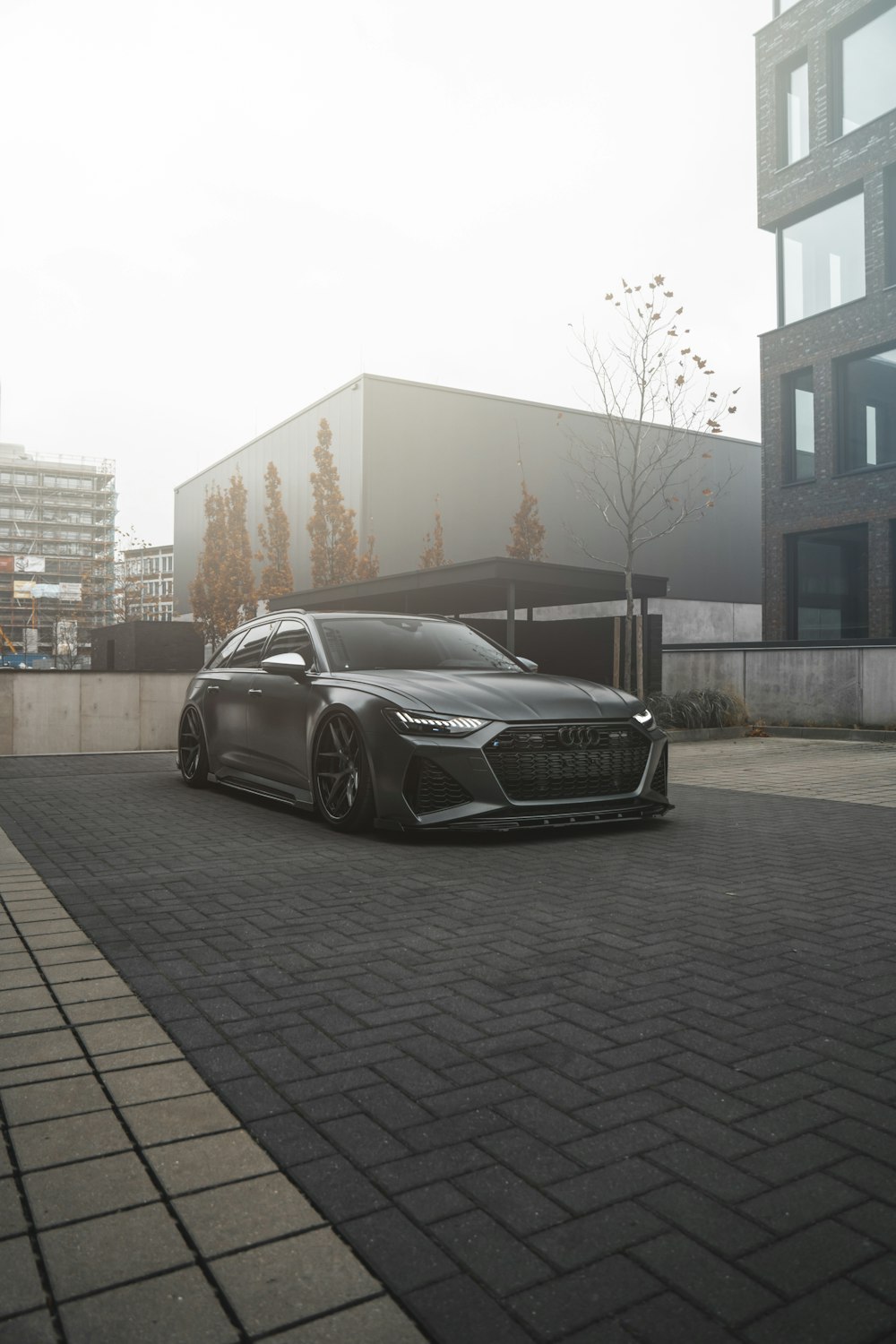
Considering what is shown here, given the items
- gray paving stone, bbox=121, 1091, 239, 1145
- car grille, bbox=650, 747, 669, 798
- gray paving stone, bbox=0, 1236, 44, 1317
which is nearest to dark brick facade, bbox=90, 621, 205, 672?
car grille, bbox=650, 747, 669, 798

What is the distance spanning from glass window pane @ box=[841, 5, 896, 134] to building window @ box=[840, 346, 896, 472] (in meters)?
4.99

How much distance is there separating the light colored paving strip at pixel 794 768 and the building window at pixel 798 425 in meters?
10.5

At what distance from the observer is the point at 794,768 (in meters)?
11.5

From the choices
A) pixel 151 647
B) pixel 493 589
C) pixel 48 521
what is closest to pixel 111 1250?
pixel 493 589

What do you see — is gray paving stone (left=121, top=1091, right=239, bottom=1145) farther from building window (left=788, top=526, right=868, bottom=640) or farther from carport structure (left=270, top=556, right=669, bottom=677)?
building window (left=788, top=526, right=868, bottom=640)

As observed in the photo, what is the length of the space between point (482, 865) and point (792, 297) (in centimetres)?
2222


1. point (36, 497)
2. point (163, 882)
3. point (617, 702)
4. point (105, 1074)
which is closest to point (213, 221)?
point (617, 702)

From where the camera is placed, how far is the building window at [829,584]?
74.0 feet

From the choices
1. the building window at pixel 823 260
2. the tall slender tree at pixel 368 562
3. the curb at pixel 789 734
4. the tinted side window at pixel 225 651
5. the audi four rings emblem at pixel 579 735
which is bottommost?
the curb at pixel 789 734

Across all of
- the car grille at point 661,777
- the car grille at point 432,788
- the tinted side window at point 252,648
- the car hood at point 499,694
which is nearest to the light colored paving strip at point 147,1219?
the car grille at point 432,788

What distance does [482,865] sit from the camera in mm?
5848

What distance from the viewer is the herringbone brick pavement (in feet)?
6.15

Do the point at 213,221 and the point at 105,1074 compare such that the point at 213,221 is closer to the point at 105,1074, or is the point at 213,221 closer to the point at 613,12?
the point at 613,12

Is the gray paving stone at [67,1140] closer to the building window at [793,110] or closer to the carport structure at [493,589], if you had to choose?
the carport structure at [493,589]
